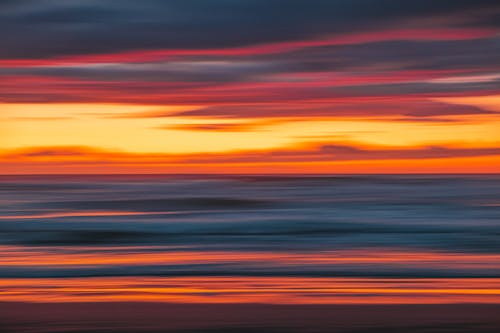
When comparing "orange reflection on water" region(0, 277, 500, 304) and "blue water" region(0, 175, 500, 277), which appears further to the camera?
"blue water" region(0, 175, 500, 277)

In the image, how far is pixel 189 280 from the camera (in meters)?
8.30

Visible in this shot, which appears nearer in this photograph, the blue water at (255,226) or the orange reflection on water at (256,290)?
the orange reflection on water at (256,290)

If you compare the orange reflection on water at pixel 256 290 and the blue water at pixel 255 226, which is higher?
the blue water at pixel 255 226

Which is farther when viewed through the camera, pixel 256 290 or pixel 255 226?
pixel 255 226

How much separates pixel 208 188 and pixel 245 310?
24328 millimetres

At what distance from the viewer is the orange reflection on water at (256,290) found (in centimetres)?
719

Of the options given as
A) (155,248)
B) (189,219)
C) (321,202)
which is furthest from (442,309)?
(321,202)

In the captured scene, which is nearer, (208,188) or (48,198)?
(48,198)

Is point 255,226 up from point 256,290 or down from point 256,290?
up

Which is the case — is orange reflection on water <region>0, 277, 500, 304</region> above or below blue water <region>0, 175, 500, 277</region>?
below

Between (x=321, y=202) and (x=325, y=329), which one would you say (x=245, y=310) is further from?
(x=321, y=202)

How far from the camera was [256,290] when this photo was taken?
304 inches

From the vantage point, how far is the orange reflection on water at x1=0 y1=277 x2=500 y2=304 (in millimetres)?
7191

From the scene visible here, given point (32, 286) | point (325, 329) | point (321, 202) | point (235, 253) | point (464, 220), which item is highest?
point (321, 202)
